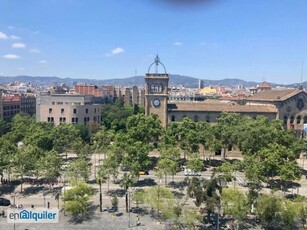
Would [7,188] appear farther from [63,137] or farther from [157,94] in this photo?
[157,94]

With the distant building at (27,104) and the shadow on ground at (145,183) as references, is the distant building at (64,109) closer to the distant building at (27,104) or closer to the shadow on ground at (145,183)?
the shadow on ground at (145,183)

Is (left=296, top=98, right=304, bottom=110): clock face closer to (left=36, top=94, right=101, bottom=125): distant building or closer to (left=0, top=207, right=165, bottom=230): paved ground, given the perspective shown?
(left=36, top=94, right=101, bottom=125): distant building

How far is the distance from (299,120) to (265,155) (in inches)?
1549

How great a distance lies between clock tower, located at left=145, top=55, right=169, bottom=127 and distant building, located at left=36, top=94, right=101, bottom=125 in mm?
18598

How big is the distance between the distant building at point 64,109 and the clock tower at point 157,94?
18.6 m

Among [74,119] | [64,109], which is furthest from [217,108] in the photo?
[64,109]

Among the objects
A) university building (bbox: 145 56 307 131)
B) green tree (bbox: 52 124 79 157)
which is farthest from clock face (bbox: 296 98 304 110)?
green tree (bbox: 52 124 79 157)

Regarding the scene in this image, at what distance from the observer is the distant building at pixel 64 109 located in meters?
84.9

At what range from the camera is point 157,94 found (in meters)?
77.1

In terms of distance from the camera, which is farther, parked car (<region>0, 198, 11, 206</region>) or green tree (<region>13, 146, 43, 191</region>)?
green tree (<region>13, 146, 43, 191</region>)

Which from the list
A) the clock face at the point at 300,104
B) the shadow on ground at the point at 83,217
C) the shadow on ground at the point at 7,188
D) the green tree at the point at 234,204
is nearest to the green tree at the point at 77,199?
the shadow on ground at the point at 83,217

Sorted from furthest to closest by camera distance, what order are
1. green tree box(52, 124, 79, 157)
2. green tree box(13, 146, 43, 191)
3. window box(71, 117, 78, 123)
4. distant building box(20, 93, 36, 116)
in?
distant building box(20, 93, 36, 116)
window box(71, 117, 78, 123)
green tree box(52, 124, 79, 157)
green tree box(13, 146, 43, 191)

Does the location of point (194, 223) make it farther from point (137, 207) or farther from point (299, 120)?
point (299, 120)

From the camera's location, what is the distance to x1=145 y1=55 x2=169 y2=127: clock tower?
252 feet
